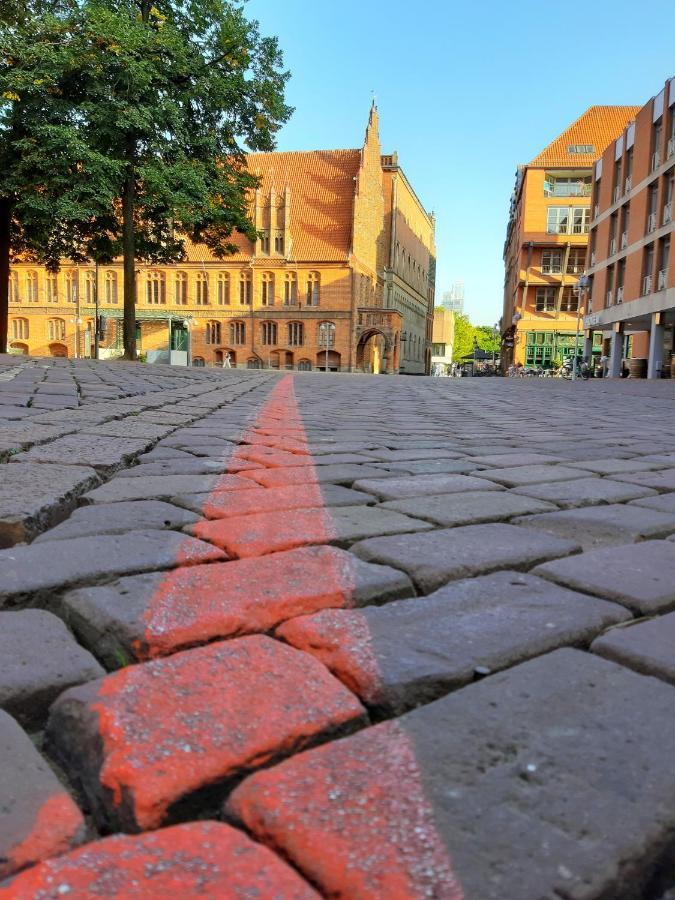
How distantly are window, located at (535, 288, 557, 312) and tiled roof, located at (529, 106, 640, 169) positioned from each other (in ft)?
26.8

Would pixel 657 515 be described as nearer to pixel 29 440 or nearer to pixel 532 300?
pixel 29 440

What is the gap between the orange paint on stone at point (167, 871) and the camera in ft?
2.58

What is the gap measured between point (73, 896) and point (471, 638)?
34.5 inches

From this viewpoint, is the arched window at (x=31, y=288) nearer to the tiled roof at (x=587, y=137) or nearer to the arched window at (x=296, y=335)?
the arched window at (x=296, y=335)

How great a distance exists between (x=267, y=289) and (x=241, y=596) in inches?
2193

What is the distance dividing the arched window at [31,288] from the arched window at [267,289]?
60.6 feet

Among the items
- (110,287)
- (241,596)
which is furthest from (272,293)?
(241,596)

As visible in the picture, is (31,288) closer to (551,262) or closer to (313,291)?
(313,291)

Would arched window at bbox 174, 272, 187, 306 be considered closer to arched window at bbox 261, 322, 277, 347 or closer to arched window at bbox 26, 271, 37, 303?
arched window at bbox 261, 322, 277, 347

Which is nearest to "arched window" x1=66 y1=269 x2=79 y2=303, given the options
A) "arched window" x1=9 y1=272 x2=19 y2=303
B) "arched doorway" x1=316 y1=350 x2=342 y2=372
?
"arched window" x1=9 y1=272 x2=19 y2=303

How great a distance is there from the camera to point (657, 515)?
2.79 metres

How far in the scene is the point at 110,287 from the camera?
56.6 m

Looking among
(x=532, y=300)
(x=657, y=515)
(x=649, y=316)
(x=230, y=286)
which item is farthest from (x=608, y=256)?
(x=657, y=515)

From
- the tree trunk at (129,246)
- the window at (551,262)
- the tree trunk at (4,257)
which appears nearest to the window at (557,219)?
the window at (551,262)
